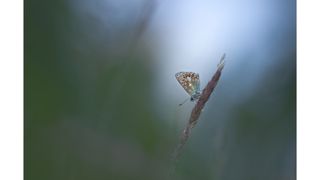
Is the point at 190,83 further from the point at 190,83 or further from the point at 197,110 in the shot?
the point at 197,110

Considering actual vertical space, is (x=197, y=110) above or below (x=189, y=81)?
below

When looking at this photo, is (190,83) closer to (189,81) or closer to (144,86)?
(189,81)

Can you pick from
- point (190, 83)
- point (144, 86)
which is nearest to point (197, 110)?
point (190, 83)

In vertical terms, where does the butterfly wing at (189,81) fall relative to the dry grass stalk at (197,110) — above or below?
above

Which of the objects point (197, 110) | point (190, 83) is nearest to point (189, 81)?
point (190, 83)

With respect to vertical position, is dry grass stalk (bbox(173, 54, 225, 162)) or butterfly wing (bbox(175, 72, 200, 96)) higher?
butterfly wing (bbox(175, 72, 200, 96))
